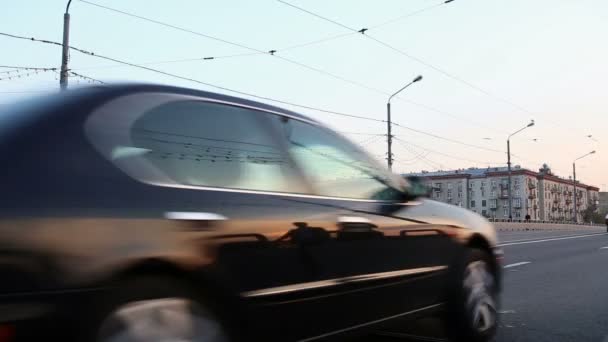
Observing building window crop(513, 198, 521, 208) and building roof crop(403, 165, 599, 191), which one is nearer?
building roof crop(403, 165, 599, 191)

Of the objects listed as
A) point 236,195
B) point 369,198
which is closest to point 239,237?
point 236,195

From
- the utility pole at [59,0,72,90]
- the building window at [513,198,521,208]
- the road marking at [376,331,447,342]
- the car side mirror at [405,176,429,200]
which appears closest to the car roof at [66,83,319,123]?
the car side mirror at [405,176,429,200]

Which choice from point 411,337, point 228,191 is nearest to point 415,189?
point 411,337

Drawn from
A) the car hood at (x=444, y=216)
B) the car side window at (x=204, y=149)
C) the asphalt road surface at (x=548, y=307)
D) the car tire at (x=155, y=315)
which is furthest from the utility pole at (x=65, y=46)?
the car tire at (x=155, y=315)

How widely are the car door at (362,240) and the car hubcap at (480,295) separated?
351 mm

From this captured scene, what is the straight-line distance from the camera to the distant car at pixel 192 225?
1.88m

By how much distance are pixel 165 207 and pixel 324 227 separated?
0.94m

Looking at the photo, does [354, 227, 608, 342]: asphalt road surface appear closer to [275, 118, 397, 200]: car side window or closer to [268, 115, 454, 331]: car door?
[268, 115, 454, 331]: car door

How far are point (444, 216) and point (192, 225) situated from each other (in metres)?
2.23

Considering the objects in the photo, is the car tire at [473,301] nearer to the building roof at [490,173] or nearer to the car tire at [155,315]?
the car tire at [155,315]

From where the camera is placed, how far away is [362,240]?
3.20 metres

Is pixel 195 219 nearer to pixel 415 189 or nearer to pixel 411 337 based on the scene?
pixel 415 189

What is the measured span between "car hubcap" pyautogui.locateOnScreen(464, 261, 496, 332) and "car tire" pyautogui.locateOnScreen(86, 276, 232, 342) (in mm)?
2307

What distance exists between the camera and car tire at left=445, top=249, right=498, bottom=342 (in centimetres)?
404
